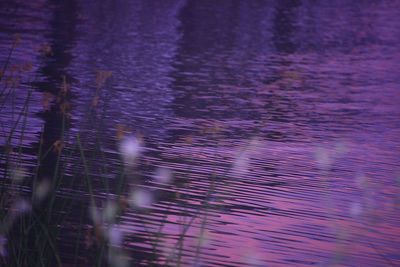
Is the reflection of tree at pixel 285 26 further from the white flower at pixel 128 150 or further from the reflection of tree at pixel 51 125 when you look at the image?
the white flower at pixel 128 150

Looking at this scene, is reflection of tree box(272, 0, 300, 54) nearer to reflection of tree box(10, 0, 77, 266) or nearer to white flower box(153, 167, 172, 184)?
reflection of tree box(10, 0, 77, 266)

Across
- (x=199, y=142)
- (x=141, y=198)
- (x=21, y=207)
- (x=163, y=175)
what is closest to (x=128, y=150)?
(x=163, y=175)

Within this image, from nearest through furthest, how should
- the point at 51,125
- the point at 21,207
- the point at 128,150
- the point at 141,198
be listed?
the point at 21,207
the point at 141,198
the point at 128,150
the point at 51,125

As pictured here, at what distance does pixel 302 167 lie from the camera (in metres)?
5.80

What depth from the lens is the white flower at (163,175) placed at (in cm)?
515

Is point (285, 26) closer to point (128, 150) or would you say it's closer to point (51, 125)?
point (51, 125)

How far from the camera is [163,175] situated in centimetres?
526

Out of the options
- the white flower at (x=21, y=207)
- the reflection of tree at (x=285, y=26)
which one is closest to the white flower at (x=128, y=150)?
the white flower at (x=21, y=207)

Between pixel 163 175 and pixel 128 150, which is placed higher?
pixel 128 150

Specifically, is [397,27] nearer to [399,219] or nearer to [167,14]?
[167,14]

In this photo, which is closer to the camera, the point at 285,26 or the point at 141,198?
the point at 141,198

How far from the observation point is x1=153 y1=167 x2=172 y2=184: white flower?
5152 millimetres

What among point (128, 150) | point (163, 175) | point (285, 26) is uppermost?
point (128, 150)

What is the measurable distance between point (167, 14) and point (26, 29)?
4.17m
